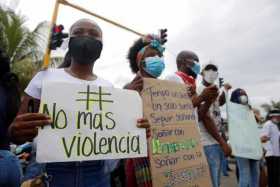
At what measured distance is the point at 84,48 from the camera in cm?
231

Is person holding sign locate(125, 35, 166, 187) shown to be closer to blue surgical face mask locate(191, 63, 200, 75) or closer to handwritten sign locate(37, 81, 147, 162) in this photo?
handwritten sign locate(37, 81, 147, 162)

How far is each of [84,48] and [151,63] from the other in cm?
77

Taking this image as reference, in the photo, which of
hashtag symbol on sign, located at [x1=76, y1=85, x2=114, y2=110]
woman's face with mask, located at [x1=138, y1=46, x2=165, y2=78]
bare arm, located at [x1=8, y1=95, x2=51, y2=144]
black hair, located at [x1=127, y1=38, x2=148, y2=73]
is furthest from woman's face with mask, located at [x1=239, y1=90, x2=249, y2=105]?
bare arm, located at [x1=8, y1=95, x2=51, y2=144]

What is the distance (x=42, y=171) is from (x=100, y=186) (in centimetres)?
33

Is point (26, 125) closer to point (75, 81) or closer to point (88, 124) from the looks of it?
point (88, 124)

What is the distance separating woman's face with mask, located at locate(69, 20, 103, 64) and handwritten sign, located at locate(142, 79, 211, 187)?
1.72 ft

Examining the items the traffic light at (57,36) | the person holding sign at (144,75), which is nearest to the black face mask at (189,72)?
the person holding sign at (144,75)

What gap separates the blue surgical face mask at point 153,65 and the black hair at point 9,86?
1019 millimetres

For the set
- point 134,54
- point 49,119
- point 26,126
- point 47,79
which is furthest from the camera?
point 134,54

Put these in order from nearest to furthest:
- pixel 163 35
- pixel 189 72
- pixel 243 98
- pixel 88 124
→ pixel 88 124, pixel 163 35, pixel 189 72, pixel 243 98

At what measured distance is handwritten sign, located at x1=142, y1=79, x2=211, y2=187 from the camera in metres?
2.67

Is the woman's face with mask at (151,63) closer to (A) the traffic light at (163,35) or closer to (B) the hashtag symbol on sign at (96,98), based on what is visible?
(A) the traffic light at (163,35)

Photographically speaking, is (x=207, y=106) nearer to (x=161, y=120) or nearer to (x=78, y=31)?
(x=161, y=120)

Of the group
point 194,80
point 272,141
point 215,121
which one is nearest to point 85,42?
point 194,80
